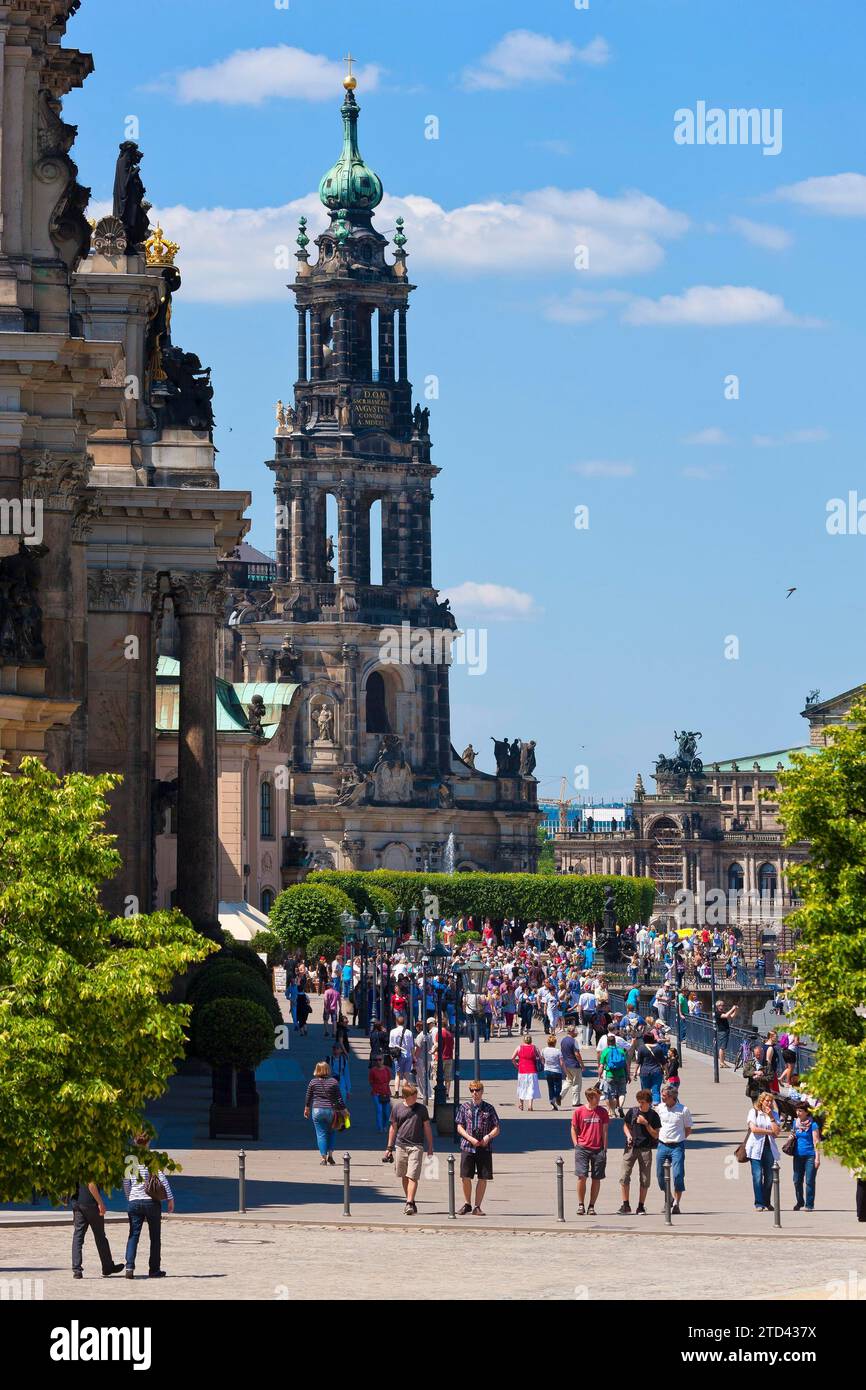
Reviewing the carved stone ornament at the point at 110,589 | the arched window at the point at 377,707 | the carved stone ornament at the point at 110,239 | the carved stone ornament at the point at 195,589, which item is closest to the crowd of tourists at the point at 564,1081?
the carved stone ornament at the point at 195,589

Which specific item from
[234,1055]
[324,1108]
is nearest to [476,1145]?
[324,1108]

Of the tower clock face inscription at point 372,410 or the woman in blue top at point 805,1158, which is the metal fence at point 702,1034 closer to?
the woman in blue top at point 805,1158

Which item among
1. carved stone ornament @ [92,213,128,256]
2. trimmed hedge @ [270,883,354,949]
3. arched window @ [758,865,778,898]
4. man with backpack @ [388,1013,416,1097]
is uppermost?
carved stone ornament @ [92,213,128,256]

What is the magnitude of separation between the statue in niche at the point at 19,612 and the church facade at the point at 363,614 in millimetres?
94826

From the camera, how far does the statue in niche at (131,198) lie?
4669cm

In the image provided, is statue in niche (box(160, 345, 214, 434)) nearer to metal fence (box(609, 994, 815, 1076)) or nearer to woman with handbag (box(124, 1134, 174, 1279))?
metal fence (box(609, 994, 815, 1076))

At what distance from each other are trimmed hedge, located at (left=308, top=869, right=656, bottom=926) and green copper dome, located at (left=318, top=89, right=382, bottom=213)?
33.3 meters

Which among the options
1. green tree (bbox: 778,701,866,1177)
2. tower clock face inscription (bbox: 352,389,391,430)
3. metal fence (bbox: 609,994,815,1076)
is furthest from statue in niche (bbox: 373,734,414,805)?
green tree (bbox: 778,701,866,1177)

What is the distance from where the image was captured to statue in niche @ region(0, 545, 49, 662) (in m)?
35.0

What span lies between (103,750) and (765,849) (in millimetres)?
136764

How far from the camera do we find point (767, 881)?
595ft

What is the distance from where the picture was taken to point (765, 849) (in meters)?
181
